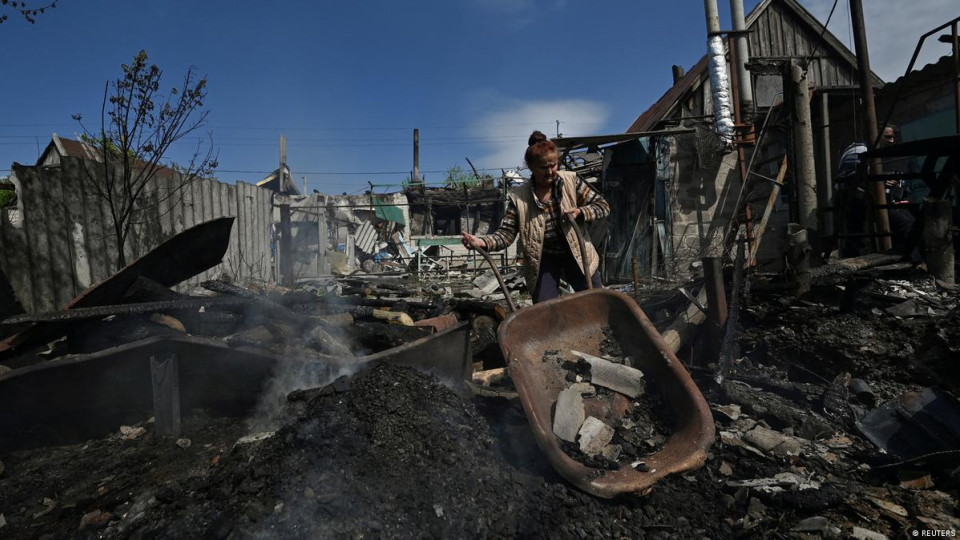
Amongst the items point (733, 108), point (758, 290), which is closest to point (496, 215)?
point (733, 108)

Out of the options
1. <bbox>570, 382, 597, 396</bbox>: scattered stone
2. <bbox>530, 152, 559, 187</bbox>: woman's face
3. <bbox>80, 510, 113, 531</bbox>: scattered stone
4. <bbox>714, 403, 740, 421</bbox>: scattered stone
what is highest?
<bbox>530, 152, 559, 187</bbox>: woman's face

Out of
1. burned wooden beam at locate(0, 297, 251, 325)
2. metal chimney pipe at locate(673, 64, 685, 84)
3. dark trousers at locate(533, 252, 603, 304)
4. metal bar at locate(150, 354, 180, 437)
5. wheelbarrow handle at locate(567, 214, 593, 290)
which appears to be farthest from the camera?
metal chimney pipe at locate(673, 64, 685, 84)

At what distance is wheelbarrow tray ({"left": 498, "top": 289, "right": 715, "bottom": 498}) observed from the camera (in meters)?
2.02

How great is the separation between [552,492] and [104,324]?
10.8ft

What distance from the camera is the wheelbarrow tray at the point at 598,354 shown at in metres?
2.02

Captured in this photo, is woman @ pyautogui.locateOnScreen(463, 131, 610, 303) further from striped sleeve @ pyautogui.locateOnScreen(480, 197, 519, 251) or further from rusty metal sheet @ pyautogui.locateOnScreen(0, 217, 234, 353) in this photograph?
rusty metal sheet @ pyautogui.locateOnScreen(0, 217, 234, 353)

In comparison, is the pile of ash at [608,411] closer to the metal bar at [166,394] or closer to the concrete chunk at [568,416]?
the concrete chunk at [568,416]

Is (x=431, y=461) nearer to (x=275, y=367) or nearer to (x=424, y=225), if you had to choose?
(x=275, y=367)

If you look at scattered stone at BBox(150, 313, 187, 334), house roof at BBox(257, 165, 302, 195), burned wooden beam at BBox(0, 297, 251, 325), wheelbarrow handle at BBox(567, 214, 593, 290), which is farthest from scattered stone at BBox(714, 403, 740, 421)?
house roof at BBox(257, 165, 302, 195)

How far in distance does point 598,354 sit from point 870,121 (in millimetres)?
5700

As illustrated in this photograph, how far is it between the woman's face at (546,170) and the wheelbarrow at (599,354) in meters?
0.42

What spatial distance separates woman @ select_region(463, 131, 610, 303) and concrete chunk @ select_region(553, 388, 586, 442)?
1.09 meters

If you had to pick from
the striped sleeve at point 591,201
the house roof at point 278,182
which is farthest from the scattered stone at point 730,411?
the house roof at point 278,182

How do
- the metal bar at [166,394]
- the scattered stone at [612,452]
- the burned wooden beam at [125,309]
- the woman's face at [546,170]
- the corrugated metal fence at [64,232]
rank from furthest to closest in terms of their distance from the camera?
the corrugated metal fence at [64,232]
the woman's face at [546,170]
the burned wooden beam at [125,309]
the metal bar at [166,394]
the scattered stone at [612,452]
